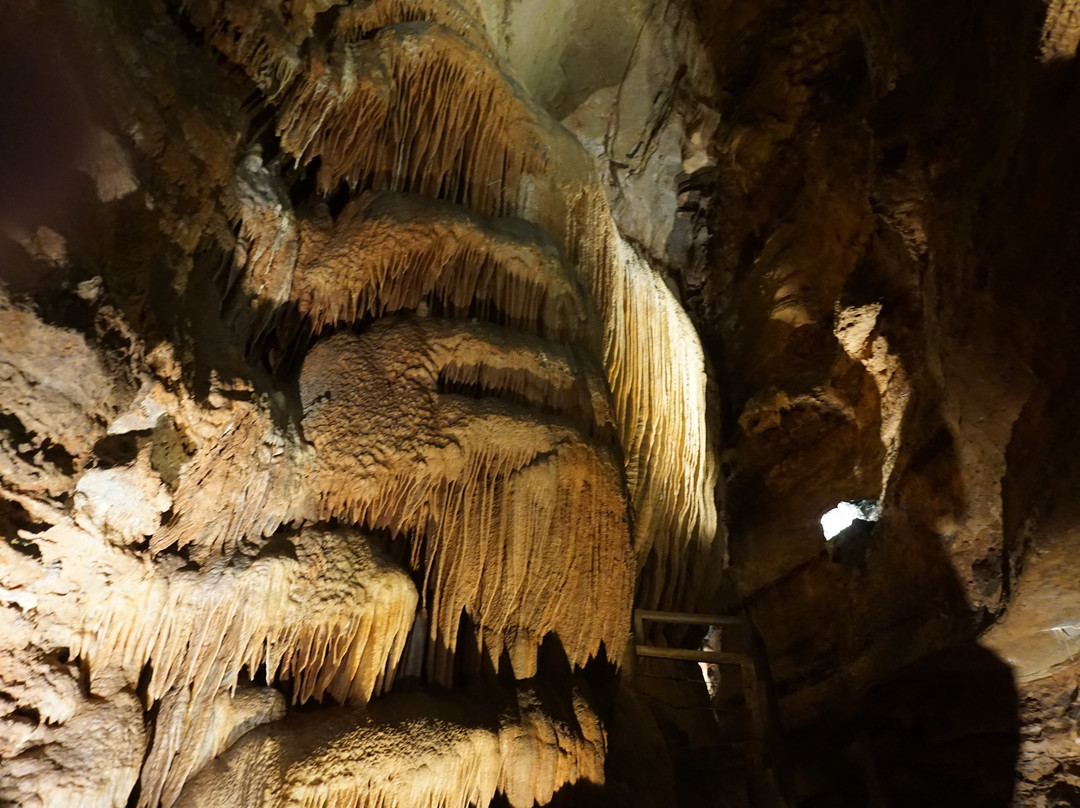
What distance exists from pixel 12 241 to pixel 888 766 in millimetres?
4934

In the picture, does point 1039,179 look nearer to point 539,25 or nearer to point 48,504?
point 48,504

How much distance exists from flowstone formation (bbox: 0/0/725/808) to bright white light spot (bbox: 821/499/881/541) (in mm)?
2181

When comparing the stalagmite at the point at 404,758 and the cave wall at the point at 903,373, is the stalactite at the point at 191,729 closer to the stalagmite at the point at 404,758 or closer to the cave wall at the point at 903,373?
the stalagmite at the point at 404,758

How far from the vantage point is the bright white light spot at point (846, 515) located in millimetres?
5730

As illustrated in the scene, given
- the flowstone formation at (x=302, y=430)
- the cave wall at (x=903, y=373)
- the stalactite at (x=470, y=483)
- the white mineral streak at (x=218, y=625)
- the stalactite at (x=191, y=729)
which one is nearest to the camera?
the flowstone formation at (x=302, y=430)

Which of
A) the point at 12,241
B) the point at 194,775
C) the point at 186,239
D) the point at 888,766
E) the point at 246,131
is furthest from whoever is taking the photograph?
the point at 888,766

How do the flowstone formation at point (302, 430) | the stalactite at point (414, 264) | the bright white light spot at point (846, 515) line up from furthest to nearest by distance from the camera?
the bright white light spot at point (846, 515) → the stalactite at point (414, 264) → the flowstone formation at point (302, 430)

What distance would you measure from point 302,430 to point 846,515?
161 inches

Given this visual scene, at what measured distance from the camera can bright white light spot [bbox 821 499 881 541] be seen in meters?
5.73

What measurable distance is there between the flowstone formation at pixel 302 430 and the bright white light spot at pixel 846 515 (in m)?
2.18

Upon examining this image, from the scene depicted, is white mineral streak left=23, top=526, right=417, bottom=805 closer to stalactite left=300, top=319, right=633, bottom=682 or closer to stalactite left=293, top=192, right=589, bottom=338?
stalactite left=300, top=319, right=633, bottom=682

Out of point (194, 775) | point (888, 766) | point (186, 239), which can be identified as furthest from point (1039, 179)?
point (194, 775)

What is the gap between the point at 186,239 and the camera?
10.7 feet

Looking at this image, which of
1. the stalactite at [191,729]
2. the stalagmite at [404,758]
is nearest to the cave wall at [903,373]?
the stalagmite at [404,758]
